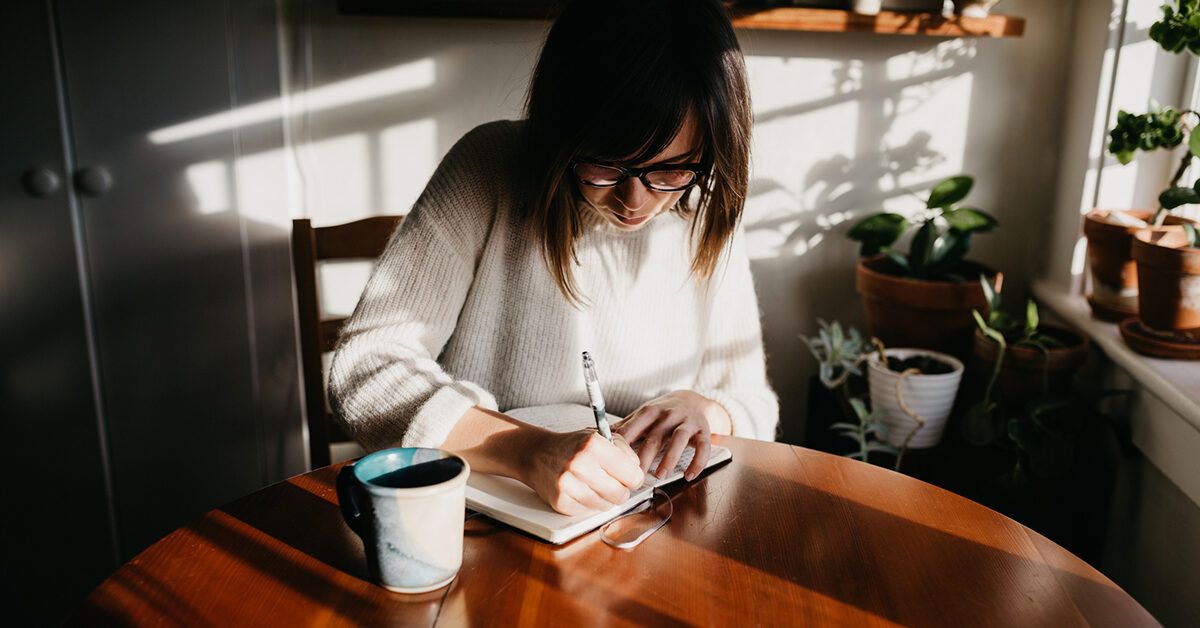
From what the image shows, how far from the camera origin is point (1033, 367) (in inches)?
61.3

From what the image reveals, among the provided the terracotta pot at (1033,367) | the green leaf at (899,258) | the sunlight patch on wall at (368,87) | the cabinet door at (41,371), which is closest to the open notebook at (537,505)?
the terracotta pot at (1033,367)

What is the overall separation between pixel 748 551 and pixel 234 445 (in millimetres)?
1486

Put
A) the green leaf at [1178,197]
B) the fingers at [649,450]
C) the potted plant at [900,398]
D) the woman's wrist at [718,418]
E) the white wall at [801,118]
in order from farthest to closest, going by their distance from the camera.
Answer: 1. the white wall at [801,118]
2. the potted plant at [900,398]
3. the green leaf at [1178,197]
4. the woman's wrist at [718,418]
5. the fingers at [649,450]

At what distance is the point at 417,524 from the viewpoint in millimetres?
670

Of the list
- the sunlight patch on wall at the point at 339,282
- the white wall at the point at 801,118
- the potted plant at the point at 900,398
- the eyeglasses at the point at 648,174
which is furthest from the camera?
the sunlight patch on wall at the point at 339,282

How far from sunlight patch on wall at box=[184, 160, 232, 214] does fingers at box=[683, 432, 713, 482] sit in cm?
128

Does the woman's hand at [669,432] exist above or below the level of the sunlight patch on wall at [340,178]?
below

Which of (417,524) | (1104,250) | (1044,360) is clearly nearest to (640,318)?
(417,524)

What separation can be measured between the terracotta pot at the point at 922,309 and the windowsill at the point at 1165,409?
248 mm

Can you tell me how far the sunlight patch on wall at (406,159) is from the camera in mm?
1887

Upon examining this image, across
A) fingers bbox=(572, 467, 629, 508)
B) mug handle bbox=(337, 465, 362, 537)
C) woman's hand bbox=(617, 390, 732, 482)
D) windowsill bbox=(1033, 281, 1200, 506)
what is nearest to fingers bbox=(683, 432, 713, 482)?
woman's hand bbox=(617, 390, 732, 482)

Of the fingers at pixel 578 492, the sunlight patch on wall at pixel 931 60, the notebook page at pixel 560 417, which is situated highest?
the sunlight patch on wall at pixel 931 60

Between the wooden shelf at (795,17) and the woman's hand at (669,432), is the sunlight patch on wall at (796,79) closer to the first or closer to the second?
the wooden shelf at (795,17)

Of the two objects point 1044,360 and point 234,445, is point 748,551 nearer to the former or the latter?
point 1044,360
